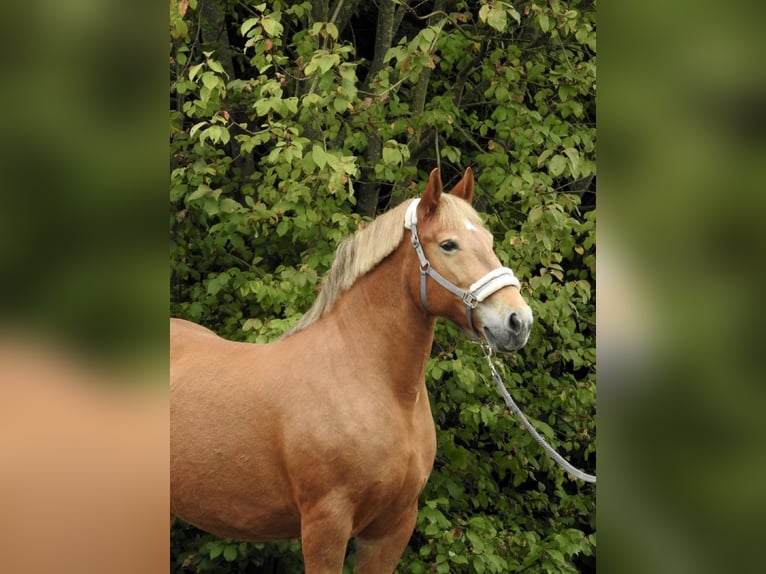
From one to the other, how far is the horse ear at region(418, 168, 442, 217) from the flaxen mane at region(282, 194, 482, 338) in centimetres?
2

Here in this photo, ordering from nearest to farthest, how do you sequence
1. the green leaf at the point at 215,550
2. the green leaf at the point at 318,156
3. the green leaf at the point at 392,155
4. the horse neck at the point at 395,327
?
the horse neck at the point at 395,327 < the green leaf at the point at 318,156 < the green leaf at the point at 392,155 < the green leaf at the point at 215,550

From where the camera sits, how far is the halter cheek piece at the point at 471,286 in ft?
7.71

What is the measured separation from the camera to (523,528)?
15.2ft

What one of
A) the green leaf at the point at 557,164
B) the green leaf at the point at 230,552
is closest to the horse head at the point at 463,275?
the green leaf at the point at 557,164

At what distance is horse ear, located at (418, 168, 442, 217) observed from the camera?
246 centimetres

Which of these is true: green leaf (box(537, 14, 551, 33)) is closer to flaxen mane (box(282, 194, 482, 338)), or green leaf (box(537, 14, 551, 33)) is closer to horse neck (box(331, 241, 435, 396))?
flaxen mane (box(282, 194, 482, 338))

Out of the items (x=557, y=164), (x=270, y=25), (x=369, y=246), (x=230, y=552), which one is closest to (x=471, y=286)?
(x=369, y=246)

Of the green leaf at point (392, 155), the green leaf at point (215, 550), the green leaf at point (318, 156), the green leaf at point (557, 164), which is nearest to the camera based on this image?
the green leaf at point (318, 156)

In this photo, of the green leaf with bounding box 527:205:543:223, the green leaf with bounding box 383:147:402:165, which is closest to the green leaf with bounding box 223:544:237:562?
the green leaf with bounding box 383:147:402:165

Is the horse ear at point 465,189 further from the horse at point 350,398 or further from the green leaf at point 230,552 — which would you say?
the green leaf at point 230,552

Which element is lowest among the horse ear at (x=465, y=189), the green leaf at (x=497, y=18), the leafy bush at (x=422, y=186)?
the leafy bush at (x=422, y=186)

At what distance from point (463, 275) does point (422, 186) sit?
1867mm
